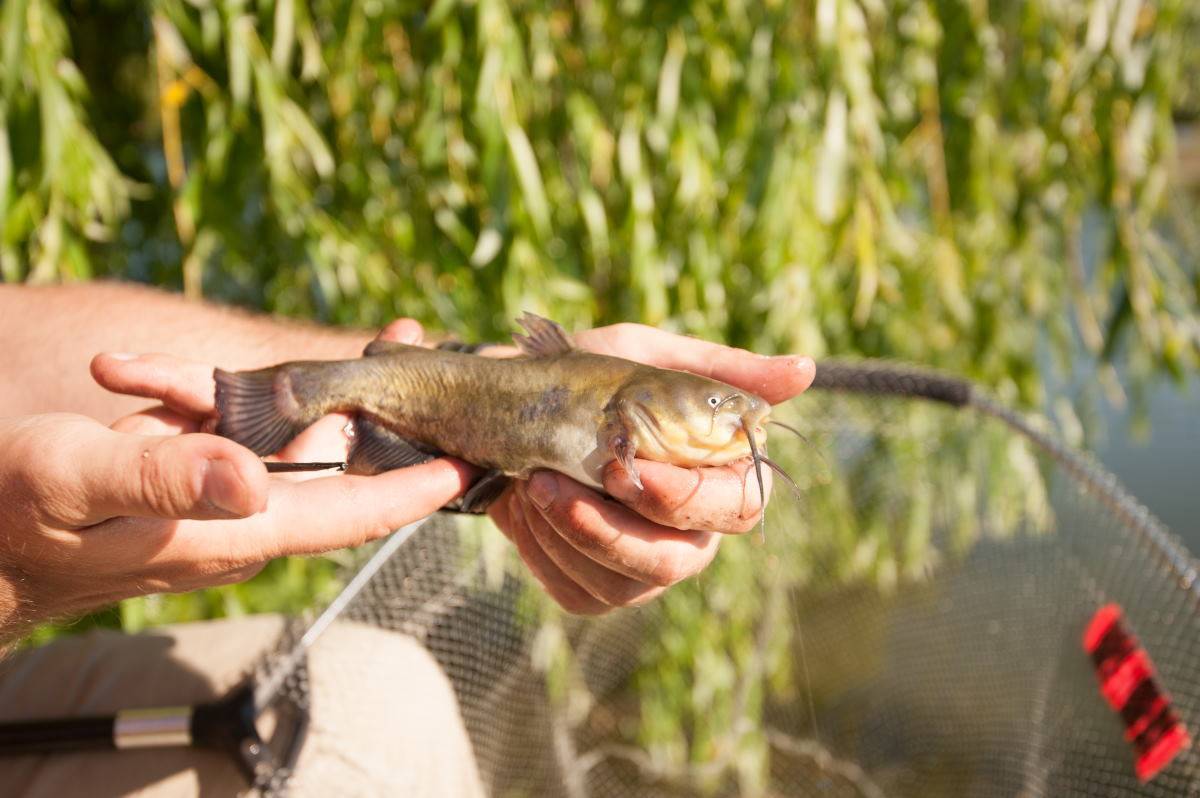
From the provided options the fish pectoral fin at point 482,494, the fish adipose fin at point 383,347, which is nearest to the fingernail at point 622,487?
the fish pectoral fin at point 482,494

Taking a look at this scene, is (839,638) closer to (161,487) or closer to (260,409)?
(260,409)

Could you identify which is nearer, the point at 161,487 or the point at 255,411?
the point at 161,487

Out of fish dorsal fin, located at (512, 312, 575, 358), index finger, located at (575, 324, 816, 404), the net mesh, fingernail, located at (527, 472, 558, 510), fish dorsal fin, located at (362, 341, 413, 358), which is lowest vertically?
the net mesh

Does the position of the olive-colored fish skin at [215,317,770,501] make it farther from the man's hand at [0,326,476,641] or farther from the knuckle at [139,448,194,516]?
the knuckle at [139,448,194,516]

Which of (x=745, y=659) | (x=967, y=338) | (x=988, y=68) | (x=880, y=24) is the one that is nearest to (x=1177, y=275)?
(x=967, y=338)

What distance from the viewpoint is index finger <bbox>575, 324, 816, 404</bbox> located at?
5.29 ft

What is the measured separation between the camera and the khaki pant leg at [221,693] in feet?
6.24

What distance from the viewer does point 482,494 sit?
1.64 meters

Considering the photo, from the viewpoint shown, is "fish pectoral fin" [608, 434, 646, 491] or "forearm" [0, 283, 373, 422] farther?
"forearm" [0, 283, 373, 422]

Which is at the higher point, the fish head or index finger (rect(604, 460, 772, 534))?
the fish head

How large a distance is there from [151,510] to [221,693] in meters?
1.04

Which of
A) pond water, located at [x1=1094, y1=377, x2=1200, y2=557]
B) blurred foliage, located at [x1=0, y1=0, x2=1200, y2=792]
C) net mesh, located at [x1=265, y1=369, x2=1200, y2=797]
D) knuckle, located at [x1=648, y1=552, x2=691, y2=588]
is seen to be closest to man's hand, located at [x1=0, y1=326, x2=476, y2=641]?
knuckle, located at [x1=648, y1=552, x2=691, y2=588]

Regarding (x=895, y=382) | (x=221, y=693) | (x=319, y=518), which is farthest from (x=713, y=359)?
(x=221, y=693)

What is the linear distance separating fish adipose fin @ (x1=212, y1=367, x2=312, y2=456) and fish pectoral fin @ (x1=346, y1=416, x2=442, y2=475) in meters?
0.10
